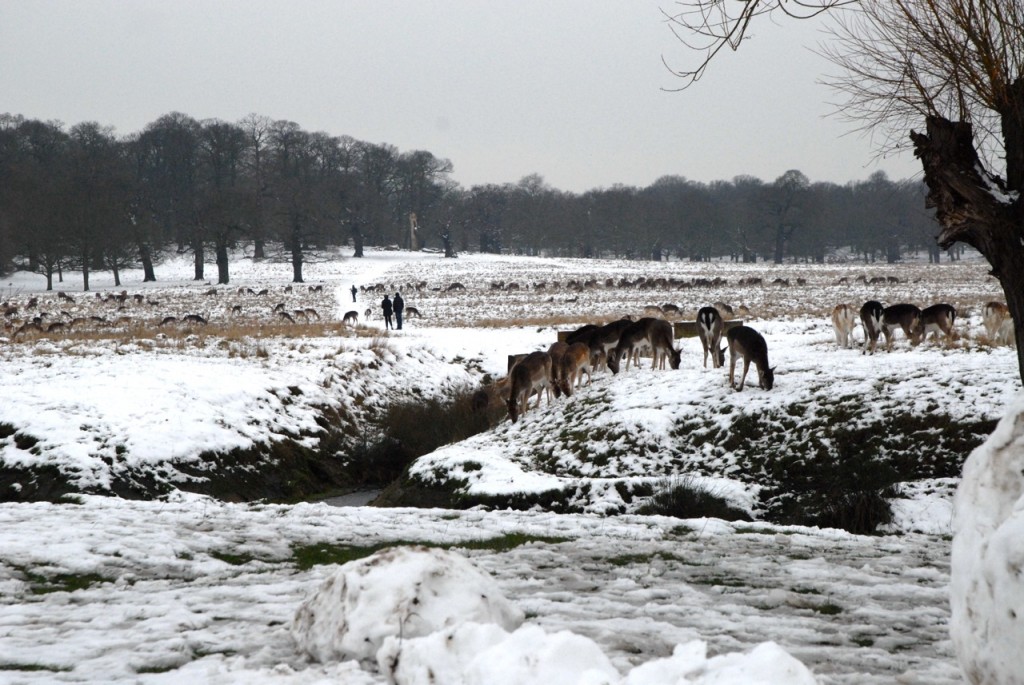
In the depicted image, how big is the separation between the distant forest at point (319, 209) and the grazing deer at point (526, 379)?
150 ft

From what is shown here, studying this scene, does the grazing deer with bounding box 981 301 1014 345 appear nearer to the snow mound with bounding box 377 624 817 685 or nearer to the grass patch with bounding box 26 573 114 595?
the snow mound with bounding box 377 624 817 685

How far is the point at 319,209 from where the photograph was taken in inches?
2835

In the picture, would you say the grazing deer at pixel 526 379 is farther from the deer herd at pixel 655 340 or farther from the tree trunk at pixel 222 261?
the tree trunk at pixel 222 261

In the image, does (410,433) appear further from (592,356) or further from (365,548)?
(365,548)

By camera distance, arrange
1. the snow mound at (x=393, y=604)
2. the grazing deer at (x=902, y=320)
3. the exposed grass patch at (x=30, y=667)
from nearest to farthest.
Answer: the exposed grass patch at (x=30, y=667) < the snow mound at (x=393, y=604) < the grazing deer at (x=902, y=320)

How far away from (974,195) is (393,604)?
781cm

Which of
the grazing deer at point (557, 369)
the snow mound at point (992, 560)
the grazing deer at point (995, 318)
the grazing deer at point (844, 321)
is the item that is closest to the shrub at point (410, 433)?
the grazing deer at point (557, 369)

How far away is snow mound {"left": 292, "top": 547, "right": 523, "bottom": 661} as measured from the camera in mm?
3736

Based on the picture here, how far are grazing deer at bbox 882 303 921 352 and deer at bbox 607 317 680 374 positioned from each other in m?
4.83

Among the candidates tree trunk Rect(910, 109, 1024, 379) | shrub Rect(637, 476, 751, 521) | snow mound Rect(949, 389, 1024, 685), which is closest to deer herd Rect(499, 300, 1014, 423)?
shrub Rect(637, 476, 751, 521)

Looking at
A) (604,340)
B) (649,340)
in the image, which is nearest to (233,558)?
(649,340)

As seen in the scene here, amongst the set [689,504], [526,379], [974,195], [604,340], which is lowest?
[689,504]

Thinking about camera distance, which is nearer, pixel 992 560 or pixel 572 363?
pixel 992 560

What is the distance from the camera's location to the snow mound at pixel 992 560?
2557mm
